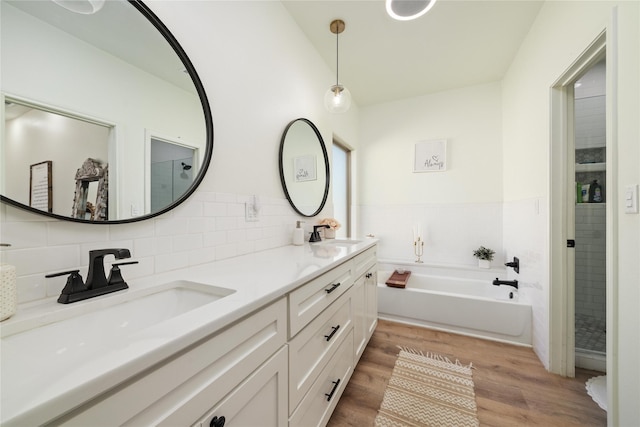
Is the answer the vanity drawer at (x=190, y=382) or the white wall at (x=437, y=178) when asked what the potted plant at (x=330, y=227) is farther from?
the vanity drawer at (x=190, y=382)

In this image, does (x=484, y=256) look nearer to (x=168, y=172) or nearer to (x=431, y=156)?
(x=431, y=156)

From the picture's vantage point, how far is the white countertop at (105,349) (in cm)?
31

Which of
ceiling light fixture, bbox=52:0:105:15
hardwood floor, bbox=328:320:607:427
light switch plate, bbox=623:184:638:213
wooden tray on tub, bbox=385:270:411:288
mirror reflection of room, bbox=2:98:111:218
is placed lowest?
hardwood floor, bbox=328:320:607:427

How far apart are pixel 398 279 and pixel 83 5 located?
2.90 metres

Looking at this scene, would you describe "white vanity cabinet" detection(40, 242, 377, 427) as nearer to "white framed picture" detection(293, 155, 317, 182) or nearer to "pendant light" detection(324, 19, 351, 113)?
"white framed picture" detection(293, 155, 317, 182)

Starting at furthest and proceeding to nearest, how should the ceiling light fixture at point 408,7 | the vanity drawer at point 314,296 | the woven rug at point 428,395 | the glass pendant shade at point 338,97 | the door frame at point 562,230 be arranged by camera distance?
the glass pendant shade at point 338,97 < the door frame at point 562,230 < the ceiling light fixture at point 408,7 < the woven rug at point 428,395 < the vanity drawer at point 314,296

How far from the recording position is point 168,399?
1.54 feet

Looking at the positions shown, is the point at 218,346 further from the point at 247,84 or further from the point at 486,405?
the point at 486,405

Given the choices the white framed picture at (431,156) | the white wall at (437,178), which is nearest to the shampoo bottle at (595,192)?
the white wall at (437,178)

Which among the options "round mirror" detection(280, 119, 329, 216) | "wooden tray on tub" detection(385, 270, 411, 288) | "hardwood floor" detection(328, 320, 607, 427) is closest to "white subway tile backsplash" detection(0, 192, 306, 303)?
"round mirror" detection(280, 119, 329, 216)

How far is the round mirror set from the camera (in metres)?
1.80

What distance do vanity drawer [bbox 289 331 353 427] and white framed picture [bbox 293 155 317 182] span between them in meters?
1.20

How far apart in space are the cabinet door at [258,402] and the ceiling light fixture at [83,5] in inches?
48.1

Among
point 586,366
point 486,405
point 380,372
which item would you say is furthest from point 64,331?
point 586,366
